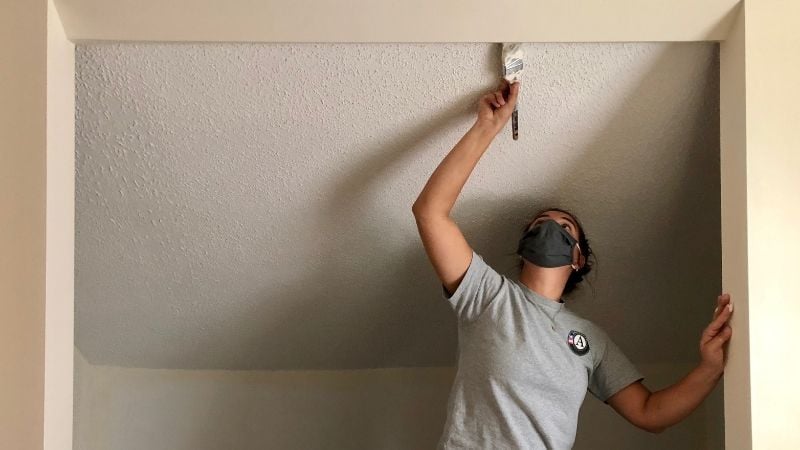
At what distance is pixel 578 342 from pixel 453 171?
17.9 inches

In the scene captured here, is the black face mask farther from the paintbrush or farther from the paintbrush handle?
the paintbrush

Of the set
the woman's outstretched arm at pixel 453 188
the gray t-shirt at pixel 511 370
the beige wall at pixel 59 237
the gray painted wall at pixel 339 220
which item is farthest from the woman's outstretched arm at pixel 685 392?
the beige wall at pixel 59 237

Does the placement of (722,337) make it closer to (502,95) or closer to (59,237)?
(502,95)

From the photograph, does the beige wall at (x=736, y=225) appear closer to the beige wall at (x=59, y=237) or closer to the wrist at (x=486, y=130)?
the wrist at (x=486, y=130)

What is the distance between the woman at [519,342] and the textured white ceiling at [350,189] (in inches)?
4.9

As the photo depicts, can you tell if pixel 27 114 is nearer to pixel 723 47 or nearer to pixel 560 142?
pixel 560 142

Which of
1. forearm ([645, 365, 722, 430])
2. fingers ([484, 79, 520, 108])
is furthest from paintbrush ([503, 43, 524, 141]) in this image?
forearm ([645, 365, 722, 430])

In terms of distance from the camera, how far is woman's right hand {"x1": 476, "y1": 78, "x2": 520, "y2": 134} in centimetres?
156

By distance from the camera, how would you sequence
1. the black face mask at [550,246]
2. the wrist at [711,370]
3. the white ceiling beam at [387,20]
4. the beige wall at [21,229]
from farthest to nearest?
1. the black face mask at [550,246]
2. the wrist at [711,370]
3. the white ceiling beam at [387,20]
4. the beige wall at [21,229]

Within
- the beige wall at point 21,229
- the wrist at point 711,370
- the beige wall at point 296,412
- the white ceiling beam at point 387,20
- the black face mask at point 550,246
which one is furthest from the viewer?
the beige wall at point 296,412

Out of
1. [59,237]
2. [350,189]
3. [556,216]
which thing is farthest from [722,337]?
[59,237]

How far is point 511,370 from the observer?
1.61 metres

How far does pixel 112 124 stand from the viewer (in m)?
1.62

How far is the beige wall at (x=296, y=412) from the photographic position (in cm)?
225
